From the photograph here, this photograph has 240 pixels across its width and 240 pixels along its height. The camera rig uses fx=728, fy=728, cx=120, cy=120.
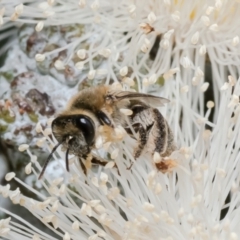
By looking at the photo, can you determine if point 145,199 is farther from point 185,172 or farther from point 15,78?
point 15,78

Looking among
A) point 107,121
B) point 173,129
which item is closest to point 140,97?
point 107,121

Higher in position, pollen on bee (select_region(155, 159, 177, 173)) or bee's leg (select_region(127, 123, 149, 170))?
bee's leg (select_region(127, 123, 149, 170))

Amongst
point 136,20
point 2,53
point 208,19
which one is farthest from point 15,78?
point 208,19

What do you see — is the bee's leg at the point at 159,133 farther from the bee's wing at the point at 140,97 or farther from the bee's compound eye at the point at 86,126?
the bee's compound eye at the point at 86,126

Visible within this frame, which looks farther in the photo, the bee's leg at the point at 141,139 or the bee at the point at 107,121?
the bee's leg at the point at 141,139

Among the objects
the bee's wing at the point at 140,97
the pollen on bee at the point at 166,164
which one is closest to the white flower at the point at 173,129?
the pollen on bee at the point at 166,164

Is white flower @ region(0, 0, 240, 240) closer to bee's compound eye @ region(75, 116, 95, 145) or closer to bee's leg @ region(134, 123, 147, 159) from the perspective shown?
bee's leg @ region(134, 123, 147, 159)

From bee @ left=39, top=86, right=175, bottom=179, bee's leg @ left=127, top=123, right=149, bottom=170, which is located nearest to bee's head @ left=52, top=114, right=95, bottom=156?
bee @ left=39, top=86, right=175, bottom=179
